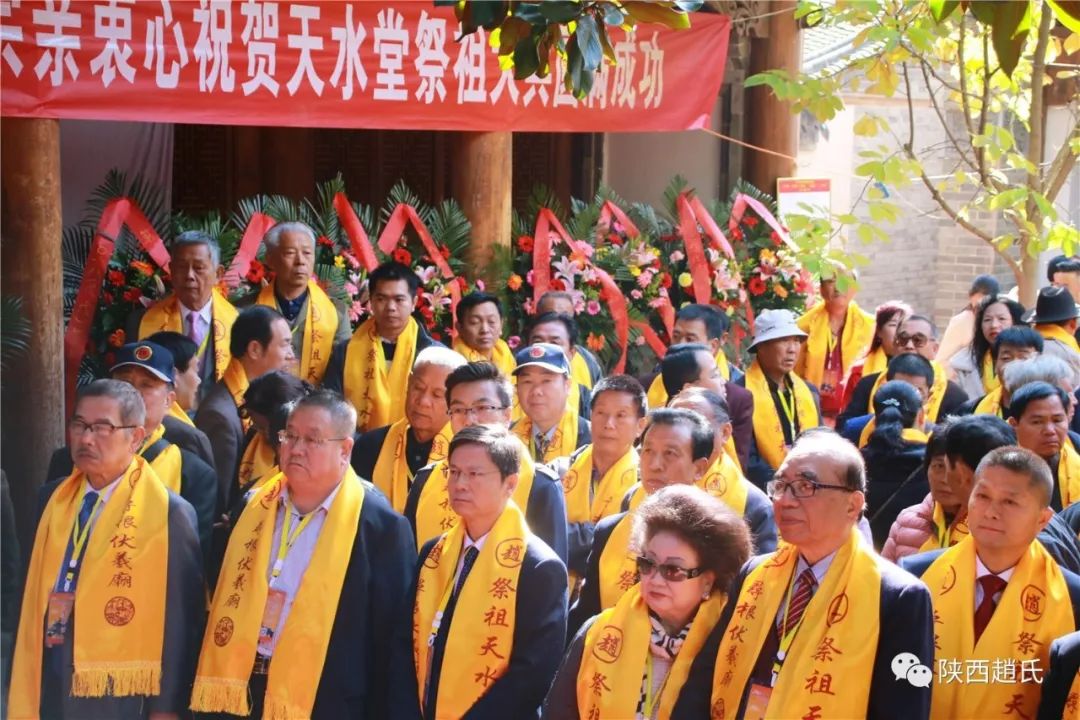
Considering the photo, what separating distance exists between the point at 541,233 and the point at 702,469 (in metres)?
4.33

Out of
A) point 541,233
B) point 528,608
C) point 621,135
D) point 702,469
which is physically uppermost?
point 621,135

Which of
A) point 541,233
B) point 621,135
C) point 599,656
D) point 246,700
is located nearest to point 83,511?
point 246,700

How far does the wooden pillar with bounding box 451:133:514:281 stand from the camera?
8.50 m

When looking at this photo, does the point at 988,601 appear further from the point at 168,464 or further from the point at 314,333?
the point at 314,333

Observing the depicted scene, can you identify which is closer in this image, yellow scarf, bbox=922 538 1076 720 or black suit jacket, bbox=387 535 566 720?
yellow scarf, bbox=922 538 1076 720

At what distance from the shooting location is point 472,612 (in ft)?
13.6

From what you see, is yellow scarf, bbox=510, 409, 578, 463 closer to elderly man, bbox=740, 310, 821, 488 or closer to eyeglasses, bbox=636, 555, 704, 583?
elderly man, bbox=740, 310, 821, 488

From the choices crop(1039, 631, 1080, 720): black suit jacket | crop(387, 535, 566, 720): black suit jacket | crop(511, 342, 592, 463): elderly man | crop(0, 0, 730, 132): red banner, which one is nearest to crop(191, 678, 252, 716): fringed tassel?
crop(387, 535, 566, 720): black suit jacket

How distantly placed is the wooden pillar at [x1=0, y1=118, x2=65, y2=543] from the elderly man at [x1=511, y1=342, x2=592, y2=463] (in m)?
2.32

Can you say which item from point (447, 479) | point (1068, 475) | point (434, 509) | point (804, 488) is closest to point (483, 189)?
point (434, 509)

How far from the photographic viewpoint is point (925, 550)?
4.54 meters

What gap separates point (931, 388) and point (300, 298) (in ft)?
9.33

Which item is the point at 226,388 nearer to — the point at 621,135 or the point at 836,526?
the point at 836,526

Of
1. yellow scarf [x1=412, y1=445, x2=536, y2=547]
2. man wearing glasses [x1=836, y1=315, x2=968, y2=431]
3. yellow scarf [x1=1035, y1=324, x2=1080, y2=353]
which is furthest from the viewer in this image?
yellow scarf [x1=1035, y1=324, x2=1080, y2=353]
